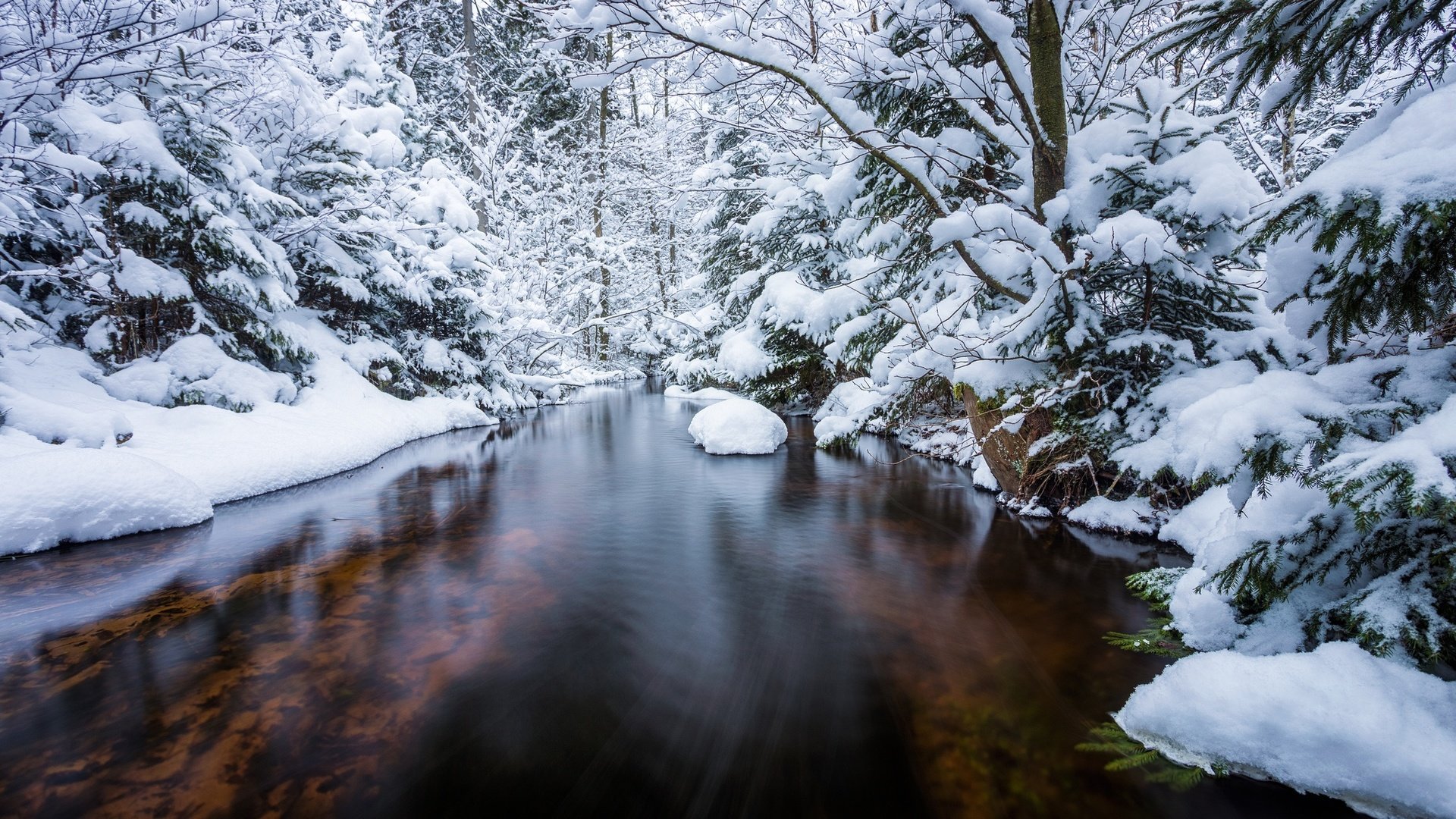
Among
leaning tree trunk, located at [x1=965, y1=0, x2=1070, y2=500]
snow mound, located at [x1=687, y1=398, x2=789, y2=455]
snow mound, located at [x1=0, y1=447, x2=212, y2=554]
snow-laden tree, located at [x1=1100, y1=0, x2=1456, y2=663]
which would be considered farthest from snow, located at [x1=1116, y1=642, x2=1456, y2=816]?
snow mound, located at [x1=0, y1=447, x2=212, y2=554]

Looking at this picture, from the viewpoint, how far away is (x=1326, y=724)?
151cm

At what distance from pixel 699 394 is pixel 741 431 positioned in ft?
Answer: 34.2

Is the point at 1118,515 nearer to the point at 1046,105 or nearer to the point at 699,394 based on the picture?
the point at 1046,105

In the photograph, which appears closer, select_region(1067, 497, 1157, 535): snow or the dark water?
the dark water

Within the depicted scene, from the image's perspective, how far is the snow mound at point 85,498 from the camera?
3734 mm

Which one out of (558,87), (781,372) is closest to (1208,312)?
(781,372)

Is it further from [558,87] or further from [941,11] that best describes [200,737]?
[558,87]

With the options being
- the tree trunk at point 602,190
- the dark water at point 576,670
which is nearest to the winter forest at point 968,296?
the dark water at point 576,670

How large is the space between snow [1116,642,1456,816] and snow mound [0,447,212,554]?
6711mm

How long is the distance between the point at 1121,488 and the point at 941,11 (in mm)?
4204

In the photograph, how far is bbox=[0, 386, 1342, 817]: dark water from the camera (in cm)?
181

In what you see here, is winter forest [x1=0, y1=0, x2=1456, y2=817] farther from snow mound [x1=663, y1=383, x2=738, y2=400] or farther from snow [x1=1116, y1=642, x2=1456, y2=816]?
snow mound [x1=663, y1=383, x2=738, y2=400]

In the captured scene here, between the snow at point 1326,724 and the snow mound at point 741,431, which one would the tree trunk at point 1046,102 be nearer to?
the snow at point 1326,724

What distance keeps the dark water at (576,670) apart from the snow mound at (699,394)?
12.5 m
